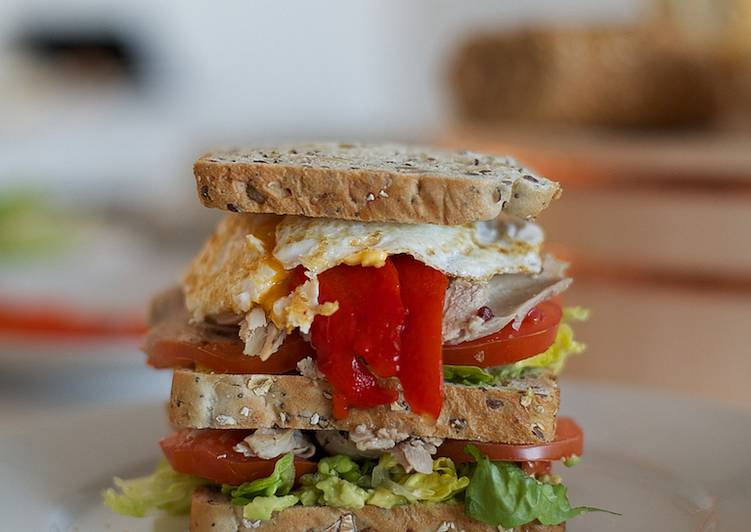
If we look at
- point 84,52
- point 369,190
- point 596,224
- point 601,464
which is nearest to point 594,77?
point 596,224

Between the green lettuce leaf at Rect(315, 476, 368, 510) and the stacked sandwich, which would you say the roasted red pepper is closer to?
the stacked sandwich

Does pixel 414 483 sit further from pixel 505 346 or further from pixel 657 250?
pixel 657 250

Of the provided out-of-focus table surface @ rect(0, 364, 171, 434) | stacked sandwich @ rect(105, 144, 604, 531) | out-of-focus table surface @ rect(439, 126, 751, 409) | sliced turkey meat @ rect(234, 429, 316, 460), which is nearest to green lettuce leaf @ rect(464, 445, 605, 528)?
stacked sandwich @ rect(105, 144, 604, 531)

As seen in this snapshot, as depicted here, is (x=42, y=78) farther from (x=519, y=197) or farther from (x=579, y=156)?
(x=519, y=197)

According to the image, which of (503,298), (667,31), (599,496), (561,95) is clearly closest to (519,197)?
(503,298)

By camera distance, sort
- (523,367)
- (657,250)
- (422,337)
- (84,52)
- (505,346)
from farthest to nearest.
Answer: (84,52) → (657,250) → (523,367) → (505,346) → (422,337)

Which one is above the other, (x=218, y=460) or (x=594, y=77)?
(x=594, y=77)

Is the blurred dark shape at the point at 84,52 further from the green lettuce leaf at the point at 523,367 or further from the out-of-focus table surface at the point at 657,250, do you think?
the green lettuce leaf at the point at 523,367
